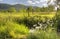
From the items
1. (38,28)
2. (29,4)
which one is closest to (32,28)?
(38,28)

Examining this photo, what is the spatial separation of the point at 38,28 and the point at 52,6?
2.51 feet

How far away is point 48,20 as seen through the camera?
686 centimetres

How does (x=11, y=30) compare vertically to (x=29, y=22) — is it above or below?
below

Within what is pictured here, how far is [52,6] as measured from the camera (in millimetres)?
6914

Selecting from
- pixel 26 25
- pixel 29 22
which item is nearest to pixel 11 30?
pixel 26 25

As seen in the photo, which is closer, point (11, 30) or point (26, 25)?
point (11, 30)

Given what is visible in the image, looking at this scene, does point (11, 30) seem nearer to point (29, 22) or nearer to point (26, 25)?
point (26, 25)

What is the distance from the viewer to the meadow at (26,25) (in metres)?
6.61

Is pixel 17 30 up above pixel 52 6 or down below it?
below

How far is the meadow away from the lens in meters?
6.61

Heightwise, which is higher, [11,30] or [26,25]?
[26,25]

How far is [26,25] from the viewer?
22.2 feet

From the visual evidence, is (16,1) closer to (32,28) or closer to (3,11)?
(3,11)

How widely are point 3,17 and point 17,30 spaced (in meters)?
0.54
